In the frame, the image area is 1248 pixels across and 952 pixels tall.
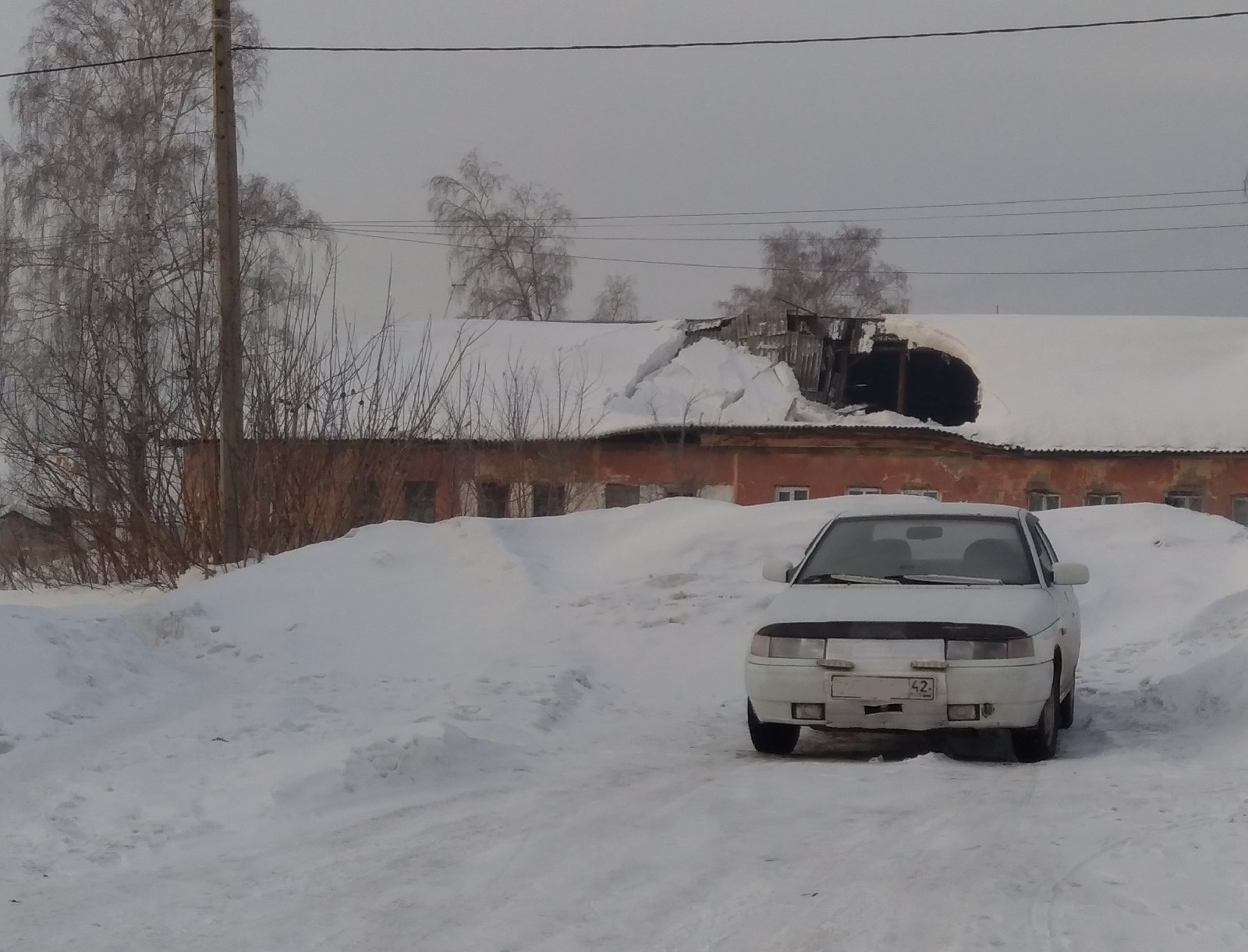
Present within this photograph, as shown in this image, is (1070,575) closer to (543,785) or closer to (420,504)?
(543,785)

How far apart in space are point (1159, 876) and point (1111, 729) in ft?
13.7

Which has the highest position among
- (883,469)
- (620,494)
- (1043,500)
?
(883,469)

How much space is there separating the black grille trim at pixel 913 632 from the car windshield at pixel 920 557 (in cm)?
80

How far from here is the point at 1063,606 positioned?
28.2 ft

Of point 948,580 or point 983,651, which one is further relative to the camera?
point 948,580

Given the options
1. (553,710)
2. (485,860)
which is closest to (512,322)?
(553,710)

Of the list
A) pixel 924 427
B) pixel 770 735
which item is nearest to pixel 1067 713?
pixel 770 735

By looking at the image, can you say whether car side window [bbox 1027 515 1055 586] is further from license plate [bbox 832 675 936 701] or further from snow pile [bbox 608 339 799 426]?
snow pile [bbox 608 339 799 426]

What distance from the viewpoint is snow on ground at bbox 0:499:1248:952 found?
4.48 meters

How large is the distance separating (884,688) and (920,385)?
1197 inches

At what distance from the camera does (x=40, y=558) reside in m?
17.9

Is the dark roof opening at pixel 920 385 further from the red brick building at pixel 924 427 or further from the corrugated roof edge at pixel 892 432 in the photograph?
the corrugated roof edge at pixel 892 432

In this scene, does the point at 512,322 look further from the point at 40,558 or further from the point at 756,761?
the point at 756,761

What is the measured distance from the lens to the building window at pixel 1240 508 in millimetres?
29812
